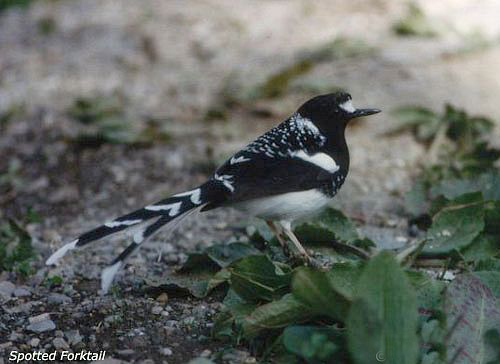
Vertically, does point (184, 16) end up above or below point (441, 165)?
above

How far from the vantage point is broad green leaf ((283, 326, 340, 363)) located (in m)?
2.95

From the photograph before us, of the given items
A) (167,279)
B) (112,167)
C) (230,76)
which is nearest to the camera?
(167,279)

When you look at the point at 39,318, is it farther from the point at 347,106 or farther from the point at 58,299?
the point at 347,106

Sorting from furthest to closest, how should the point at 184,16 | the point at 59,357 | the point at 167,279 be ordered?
the point at 184,16
the point at 167,279
the point at 59,357

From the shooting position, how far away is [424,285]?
11.2 ft

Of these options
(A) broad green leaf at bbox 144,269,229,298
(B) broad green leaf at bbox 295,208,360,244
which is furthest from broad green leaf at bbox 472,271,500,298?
(A) broad green leaf at bbox 144,269,229,298

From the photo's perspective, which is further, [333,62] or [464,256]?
[333,62]

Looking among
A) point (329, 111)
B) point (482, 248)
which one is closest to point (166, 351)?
point (329, 111)

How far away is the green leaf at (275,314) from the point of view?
3172 millimetres

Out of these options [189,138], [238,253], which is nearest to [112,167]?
[189,138]

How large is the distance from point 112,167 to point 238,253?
8.06 feet

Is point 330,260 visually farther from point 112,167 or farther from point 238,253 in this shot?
point 112,167

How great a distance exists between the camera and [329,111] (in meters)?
4.35

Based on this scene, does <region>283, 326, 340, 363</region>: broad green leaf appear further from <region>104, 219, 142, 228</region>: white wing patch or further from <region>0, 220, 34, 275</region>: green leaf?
<region>0, 220, 34, 275</region>: green leaf
